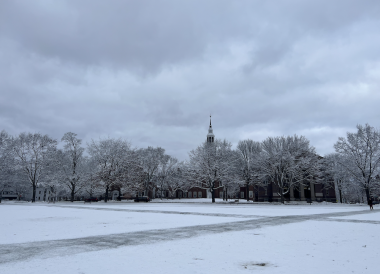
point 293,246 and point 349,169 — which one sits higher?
point 349,169

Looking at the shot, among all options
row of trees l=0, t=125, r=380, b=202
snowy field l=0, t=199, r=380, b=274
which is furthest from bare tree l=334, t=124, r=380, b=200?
snowy field l=0, t=199, r=380, b=274

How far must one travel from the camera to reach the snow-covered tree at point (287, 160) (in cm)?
Answer: 4734

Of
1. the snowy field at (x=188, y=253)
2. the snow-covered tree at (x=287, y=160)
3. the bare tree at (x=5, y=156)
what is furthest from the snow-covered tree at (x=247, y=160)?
the bare tree at (x=5, y=156)

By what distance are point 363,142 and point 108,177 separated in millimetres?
47819

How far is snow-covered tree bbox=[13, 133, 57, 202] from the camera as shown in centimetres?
5012

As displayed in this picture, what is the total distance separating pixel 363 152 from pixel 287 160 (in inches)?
533

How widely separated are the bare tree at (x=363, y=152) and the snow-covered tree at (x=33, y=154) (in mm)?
57231

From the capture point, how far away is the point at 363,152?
1821 inches

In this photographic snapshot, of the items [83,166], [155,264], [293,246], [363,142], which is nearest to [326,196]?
[363,142]

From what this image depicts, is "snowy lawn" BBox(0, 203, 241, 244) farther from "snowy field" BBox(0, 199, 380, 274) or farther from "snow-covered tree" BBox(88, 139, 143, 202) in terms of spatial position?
"snow-covered tree" BBox(88, 139, 143, 202)

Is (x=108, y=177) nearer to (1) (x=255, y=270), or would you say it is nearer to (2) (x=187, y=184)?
(2) (x=187, y=184)

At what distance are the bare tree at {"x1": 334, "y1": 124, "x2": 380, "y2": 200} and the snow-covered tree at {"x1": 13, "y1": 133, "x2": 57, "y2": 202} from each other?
5723 centimetres

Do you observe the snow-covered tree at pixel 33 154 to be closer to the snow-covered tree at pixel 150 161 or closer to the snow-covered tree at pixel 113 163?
the snow-covered tree at pixel 113 163

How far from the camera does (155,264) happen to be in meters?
6.09
